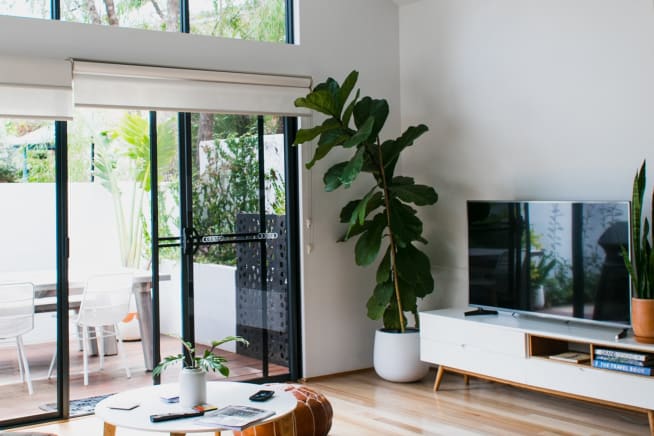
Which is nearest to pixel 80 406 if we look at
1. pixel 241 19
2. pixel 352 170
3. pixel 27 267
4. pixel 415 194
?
pixel 27 267

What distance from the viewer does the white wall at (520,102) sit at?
14.8ft

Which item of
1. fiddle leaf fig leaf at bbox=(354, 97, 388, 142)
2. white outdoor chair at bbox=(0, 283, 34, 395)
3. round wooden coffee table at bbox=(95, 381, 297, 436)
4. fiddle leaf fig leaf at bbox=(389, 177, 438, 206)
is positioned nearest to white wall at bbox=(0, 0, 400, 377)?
fiddle leaf fig leaf at bbox=(354, 97, 388, 142)

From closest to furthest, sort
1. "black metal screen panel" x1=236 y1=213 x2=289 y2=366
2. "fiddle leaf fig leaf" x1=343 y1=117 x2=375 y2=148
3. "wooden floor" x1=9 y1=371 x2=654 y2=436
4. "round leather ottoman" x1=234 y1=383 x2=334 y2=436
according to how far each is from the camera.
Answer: "round leather ottoman" x1=234 y1=383 x2=334 y2=436 < "wooden floor" x1=9 y1=371 x2=654 y2=436 < "fiddle leaf fig leaf" x1=343 y1=117 x2=375 y2=148 < "black metal screen panel" x1=236 y1=213 x2=289 y2=366

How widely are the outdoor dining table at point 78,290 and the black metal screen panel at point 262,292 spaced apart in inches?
21.6

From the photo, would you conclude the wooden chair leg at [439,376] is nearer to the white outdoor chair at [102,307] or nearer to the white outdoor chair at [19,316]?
the white outdoor chair at [102,307]

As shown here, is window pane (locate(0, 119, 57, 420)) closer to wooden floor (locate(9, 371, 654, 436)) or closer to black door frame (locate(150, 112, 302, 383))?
wooden floor (locate(9, 371, 654, 436))

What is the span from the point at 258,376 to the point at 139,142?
1.81 meters

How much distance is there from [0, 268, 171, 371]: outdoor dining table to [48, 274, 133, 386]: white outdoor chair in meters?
0.06

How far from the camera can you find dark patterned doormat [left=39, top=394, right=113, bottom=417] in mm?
4672

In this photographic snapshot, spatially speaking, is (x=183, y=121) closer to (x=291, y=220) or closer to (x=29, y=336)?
(x=291, y=220)

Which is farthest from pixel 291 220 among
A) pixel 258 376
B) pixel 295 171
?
pixel 258 376

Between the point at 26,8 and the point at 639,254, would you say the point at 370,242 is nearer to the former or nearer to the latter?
the point at 639,254

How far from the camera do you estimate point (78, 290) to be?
197 inches

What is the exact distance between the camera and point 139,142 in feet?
18.0
